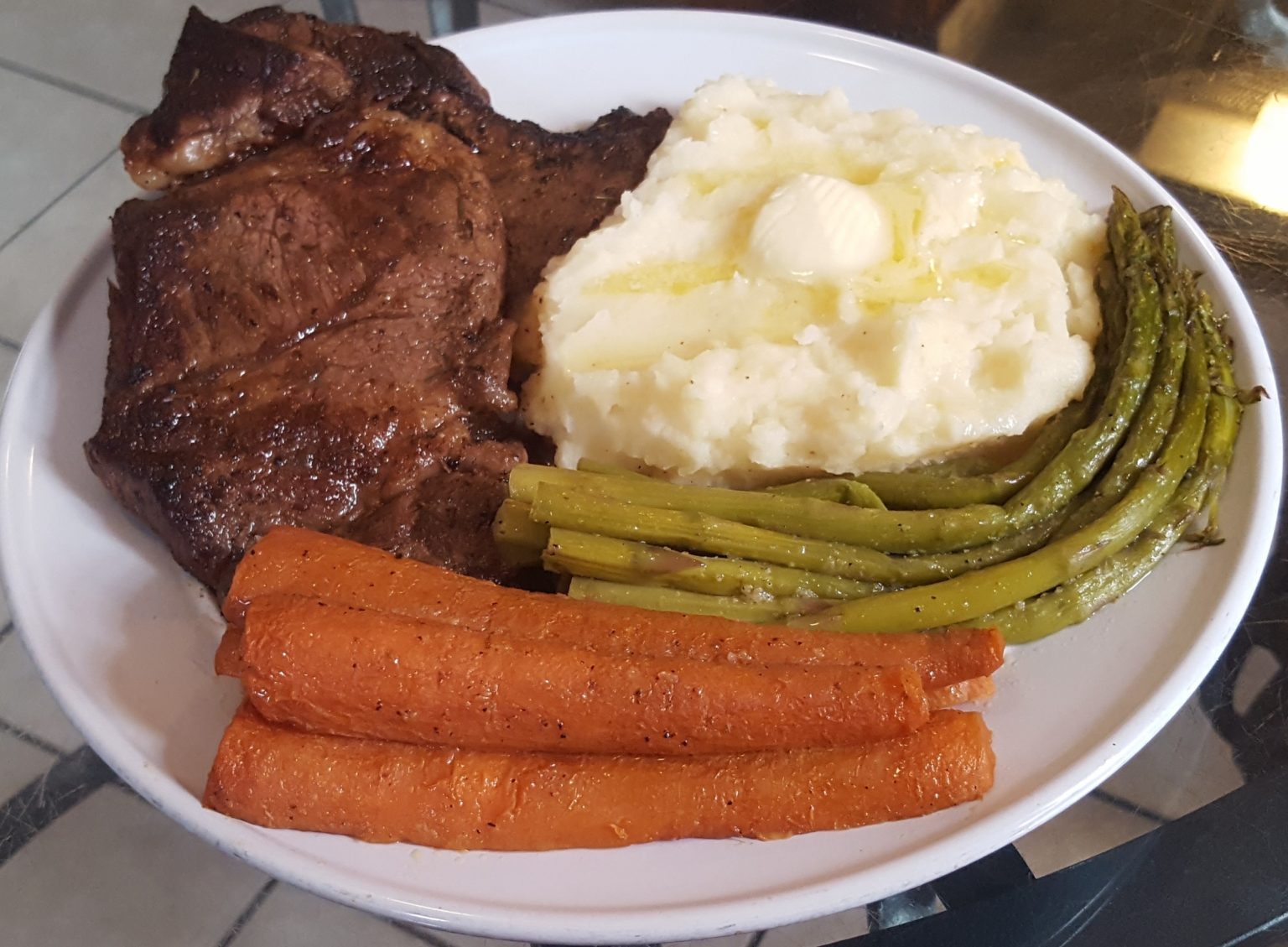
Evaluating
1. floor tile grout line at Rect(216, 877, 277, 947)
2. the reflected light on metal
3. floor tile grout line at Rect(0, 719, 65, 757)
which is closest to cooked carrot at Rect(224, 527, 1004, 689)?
floor tile grout line at Rect(216, 877, 277, 947)

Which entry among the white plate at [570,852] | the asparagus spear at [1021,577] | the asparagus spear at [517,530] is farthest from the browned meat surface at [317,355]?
the asparagus spear at [1021,577]

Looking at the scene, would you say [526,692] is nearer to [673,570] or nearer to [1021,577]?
[673,570]

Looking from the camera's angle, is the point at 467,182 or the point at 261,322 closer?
the point at 261,322

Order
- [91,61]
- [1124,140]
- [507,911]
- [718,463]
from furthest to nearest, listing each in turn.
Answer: [91,61], [1124,140], [718,463], [507,911]

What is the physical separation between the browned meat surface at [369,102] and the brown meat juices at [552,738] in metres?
1.37

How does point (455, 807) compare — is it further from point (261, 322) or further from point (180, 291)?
point (180, 291)

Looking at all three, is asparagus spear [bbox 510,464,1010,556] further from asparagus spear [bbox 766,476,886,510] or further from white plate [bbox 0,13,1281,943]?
white plate [bbox 0,13,1281,943]

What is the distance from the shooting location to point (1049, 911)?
231 cm

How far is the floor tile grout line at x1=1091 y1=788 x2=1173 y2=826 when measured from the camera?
2.65 m

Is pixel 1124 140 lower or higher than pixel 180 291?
higher

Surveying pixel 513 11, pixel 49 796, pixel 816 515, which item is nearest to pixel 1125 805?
pixel 816 515

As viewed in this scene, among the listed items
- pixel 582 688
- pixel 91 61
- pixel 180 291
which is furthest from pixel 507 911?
pixel 91 61

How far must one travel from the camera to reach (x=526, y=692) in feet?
6.78

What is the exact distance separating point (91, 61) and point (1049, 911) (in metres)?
6.35
